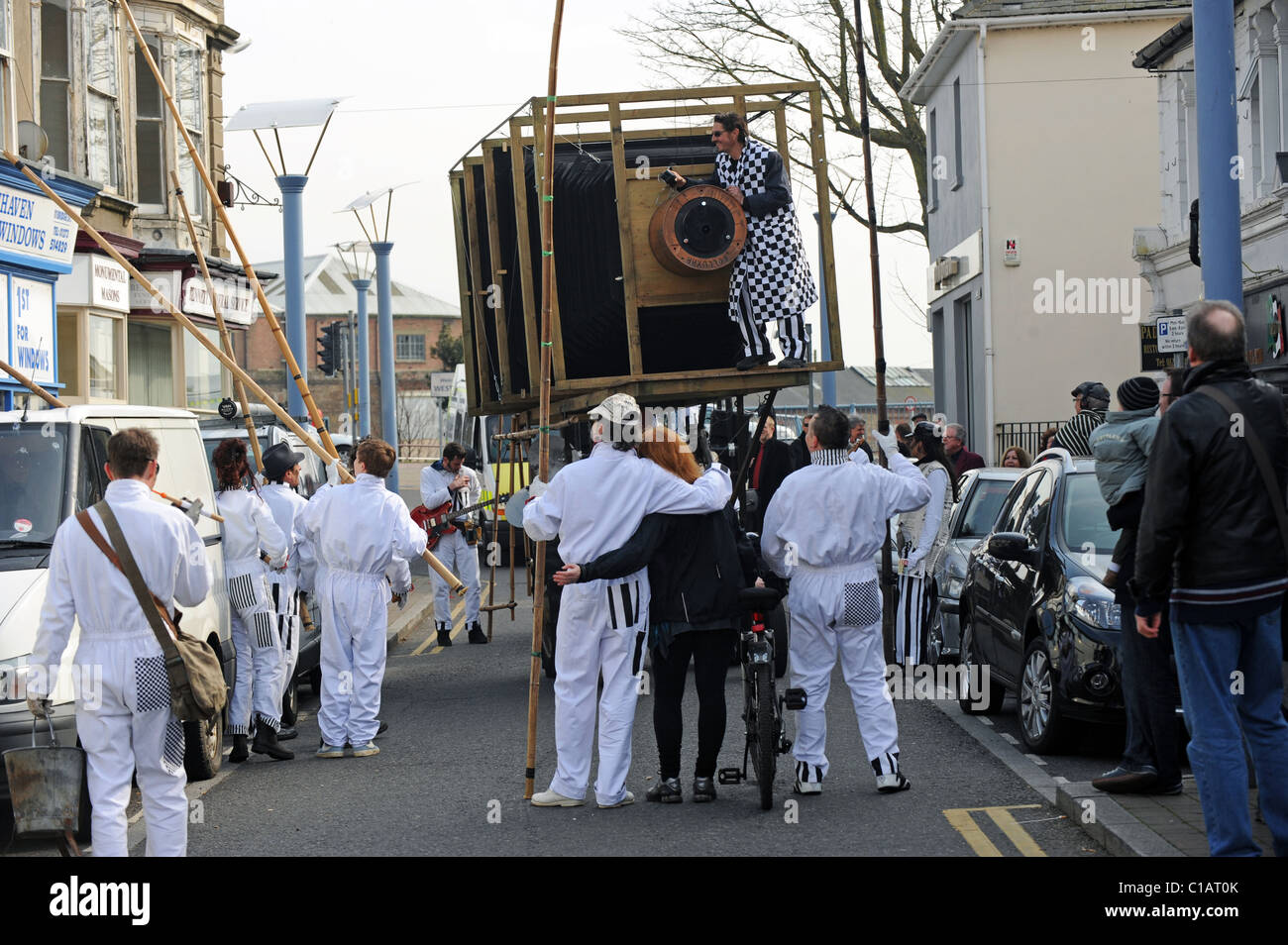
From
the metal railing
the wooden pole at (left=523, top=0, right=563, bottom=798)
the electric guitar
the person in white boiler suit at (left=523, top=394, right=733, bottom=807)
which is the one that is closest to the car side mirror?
the person in white boiler suit at (left=523, top=394, right=733, bottom=807)

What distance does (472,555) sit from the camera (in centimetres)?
1658

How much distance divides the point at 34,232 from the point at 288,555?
7903 millimetres

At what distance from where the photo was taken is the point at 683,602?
26.3ft

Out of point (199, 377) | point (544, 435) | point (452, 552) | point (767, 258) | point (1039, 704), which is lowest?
point (1039, 704)

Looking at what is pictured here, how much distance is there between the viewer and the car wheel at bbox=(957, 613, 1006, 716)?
1087 centimetres

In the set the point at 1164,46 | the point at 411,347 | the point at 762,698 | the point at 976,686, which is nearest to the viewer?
the point at 762,698

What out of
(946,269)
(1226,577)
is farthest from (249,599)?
(946,269)

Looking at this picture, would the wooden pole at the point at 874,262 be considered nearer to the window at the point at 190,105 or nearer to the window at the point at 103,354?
the window at the point at 103,354

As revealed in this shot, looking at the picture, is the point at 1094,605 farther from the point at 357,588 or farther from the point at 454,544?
the point at 454,544

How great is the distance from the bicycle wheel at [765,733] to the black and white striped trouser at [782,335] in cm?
361

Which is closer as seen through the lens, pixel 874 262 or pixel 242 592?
pixel 242 592

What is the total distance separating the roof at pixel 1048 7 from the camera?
25.9 metres

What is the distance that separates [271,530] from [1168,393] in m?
5.41

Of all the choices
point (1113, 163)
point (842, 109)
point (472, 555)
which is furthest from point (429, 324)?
point (472, 555)
